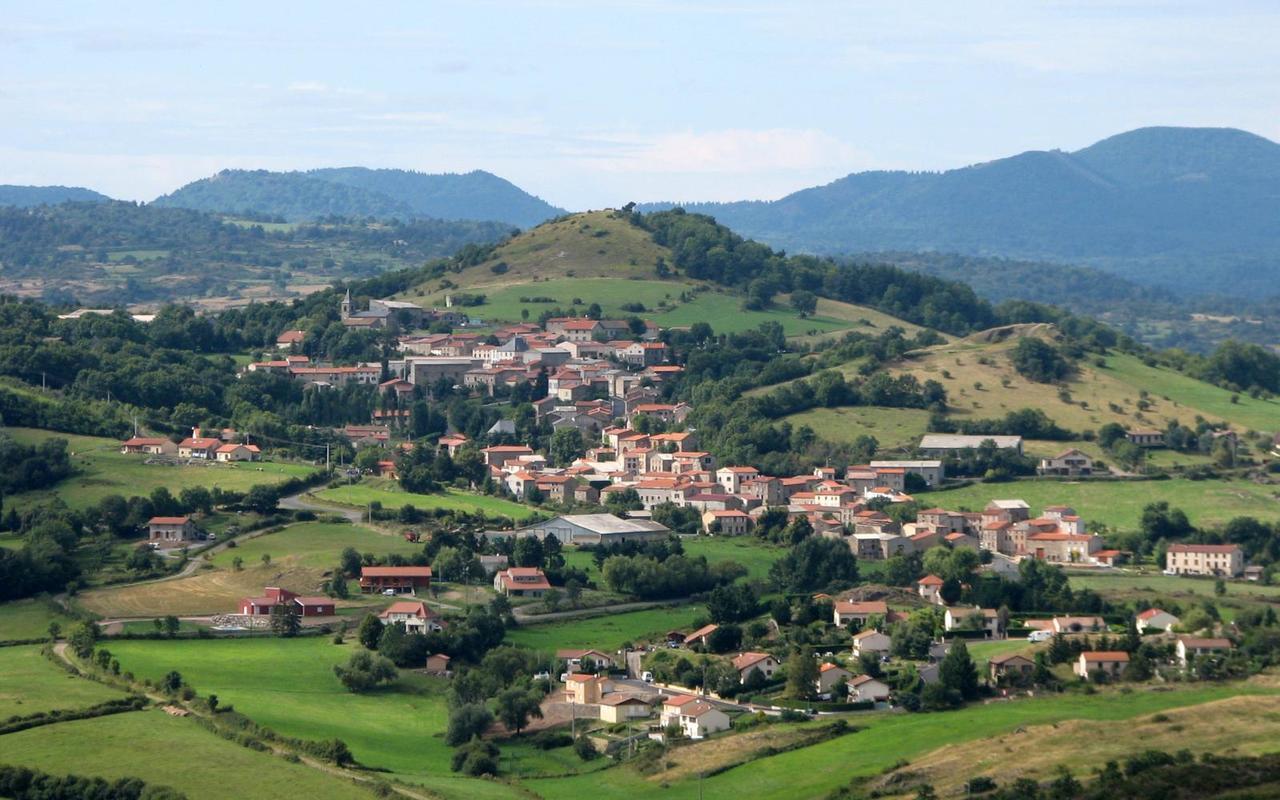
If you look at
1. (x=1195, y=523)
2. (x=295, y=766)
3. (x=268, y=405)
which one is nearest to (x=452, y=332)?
(x=268, y=405)

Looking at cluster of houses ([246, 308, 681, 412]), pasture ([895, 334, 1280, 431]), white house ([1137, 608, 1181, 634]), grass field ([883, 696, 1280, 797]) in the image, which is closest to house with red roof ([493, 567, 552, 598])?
white house ([1137, 608, 1181, 634])

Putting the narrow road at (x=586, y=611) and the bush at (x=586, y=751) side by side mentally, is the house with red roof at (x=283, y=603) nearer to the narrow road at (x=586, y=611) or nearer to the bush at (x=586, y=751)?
the narrow road at (x=586, y=611)

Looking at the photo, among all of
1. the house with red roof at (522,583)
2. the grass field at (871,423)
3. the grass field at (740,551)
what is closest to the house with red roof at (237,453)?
the grass field at (740,551)

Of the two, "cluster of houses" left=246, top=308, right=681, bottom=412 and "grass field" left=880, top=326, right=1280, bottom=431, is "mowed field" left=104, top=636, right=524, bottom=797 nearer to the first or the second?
"cluster of houses" left=246, top=308, right=681, bottom=412

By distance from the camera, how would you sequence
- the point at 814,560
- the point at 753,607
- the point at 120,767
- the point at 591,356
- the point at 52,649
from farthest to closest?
the point at 591,356 → the point at 814,560 → the point at 753,607 → the point at 52,649 → the point at 120,767

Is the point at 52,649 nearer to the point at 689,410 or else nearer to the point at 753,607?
the point at 753,607

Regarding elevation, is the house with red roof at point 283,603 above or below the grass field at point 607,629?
above
